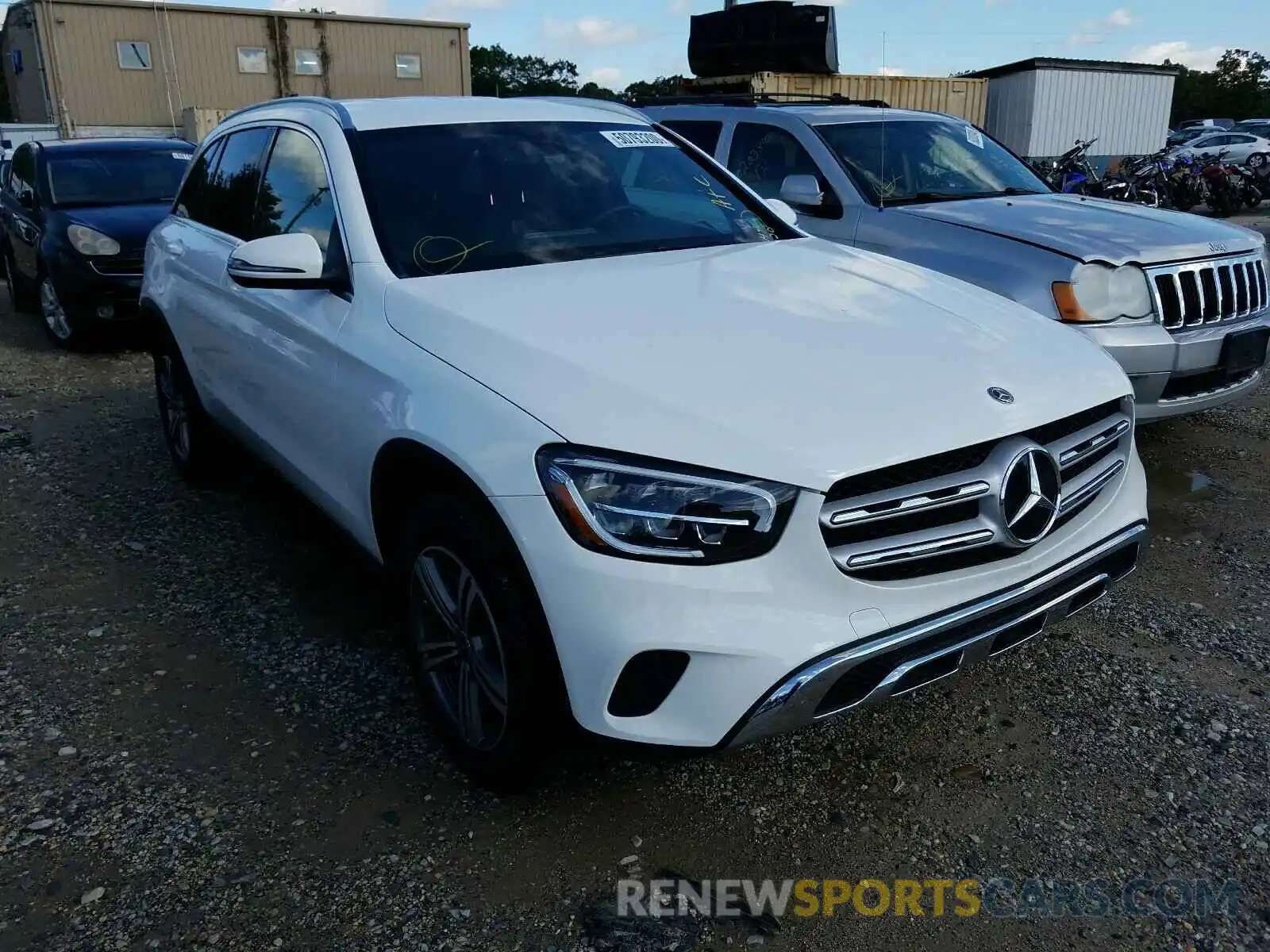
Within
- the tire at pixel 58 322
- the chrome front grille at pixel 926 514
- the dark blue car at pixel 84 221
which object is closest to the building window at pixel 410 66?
the dark blue car at pixel 84 221

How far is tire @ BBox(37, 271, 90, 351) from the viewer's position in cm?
802

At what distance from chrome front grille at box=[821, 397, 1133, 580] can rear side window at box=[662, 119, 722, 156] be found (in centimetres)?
466

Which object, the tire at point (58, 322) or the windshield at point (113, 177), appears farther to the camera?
the windshield at point (113, 177)

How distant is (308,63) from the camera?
89.1ft

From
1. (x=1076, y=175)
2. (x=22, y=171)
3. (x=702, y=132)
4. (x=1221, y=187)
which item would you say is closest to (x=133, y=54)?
(x=22, y=171)

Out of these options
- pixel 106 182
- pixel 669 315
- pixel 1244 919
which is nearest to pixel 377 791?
pixel 669 315

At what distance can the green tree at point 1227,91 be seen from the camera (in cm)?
6197

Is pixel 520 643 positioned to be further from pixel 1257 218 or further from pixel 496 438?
pixel 1257 218

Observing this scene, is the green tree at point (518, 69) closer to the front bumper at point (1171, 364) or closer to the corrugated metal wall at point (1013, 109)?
the corrugated metal wall at point (1013, 109)

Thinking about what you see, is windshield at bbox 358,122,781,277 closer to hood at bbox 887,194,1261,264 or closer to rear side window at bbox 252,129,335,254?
rear side window at bbox 252,129,335,254

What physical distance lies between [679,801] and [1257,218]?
1955cm

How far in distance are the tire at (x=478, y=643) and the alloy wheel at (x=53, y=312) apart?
6.67 metres

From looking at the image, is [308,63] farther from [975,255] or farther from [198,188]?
[975,255]

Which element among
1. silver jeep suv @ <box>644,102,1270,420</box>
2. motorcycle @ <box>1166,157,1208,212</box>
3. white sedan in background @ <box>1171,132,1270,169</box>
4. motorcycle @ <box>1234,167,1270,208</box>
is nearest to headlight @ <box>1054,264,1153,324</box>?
silver jeep suv @ <box>644,102,1270,420</box>
